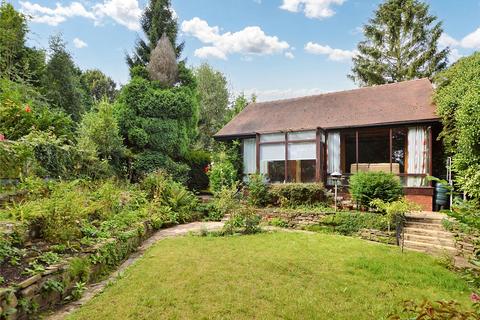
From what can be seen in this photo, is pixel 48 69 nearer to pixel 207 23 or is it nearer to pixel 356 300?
pixel 207 23

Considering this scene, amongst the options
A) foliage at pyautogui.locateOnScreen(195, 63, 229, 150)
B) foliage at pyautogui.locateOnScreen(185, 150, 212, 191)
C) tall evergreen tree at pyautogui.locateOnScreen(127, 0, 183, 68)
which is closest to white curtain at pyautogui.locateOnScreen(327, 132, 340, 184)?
foliage at pyautogui.locateOnScreen(185, 150, 212, 191)

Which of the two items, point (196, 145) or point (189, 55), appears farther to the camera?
point (196, 145)

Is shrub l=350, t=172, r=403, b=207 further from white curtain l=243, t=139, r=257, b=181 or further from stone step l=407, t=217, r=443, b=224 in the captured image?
white curtain l=243, t=139, r=257, b=181

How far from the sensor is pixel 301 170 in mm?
12930

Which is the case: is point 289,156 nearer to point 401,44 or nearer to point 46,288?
point 46,288

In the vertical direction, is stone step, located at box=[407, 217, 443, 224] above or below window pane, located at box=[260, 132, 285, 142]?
below

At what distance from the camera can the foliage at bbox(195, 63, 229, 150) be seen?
2831 centimetres

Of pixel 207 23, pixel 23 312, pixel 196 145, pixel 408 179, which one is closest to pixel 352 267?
pixel 23 312

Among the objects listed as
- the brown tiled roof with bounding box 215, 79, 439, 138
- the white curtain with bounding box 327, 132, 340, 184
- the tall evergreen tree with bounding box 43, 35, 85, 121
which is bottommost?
the white curtain with bounding box 327, 132, 340, 184

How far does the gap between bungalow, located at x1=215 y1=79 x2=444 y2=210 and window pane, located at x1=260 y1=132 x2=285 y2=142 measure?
44mm

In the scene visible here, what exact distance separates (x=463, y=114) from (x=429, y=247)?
12.7 ft

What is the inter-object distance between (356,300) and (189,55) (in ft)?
64.2

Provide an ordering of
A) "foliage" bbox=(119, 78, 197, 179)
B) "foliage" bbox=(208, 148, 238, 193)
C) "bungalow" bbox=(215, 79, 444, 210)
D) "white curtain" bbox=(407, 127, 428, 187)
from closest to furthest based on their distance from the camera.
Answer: "white curtain" bbox=(407, 127, 428, 187) < "bungalow" bbox=(215, 79, 444, 210) < "foliage" bbox=(208, 148, 238, 193) < "foliage" bbox=(119, 78, 197, 179)

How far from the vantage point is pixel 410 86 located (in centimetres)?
1320
